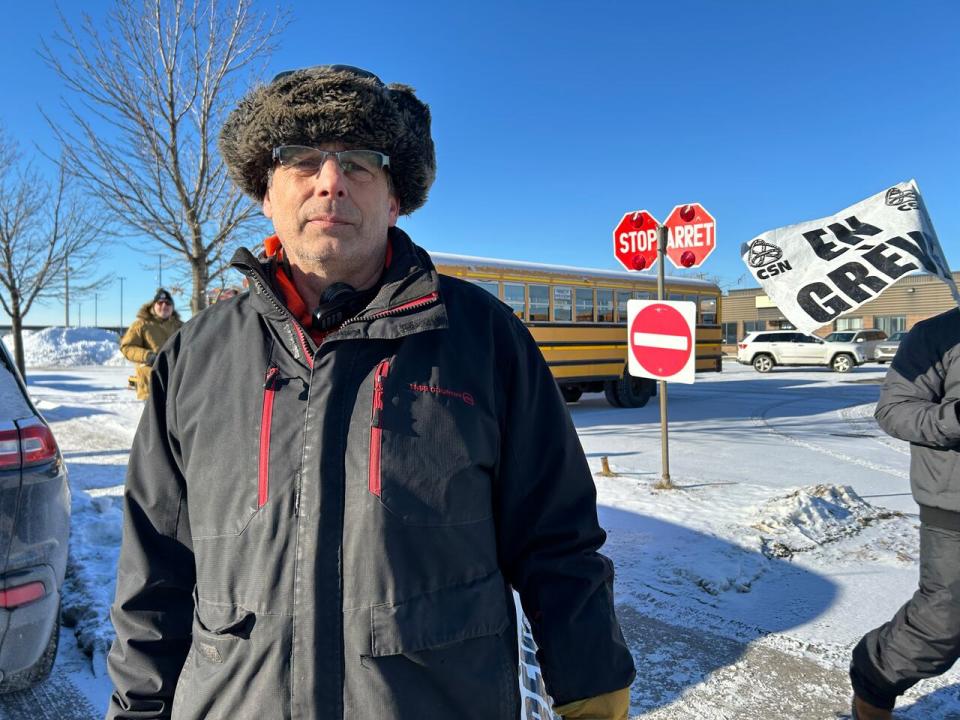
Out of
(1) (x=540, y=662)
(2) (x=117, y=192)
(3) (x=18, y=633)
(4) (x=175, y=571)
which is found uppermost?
(2) (x=117, y=192)

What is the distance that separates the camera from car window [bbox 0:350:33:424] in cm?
241

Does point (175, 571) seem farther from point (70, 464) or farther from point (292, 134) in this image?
point (70, 464)

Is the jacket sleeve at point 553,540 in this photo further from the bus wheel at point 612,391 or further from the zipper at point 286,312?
A: the bus wheel at point 612,391

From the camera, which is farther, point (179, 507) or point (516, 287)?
point (516, 287)

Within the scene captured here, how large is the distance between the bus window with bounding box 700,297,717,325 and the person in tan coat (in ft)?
37.4

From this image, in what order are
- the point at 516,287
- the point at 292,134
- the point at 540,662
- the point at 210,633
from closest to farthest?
the point at 210,633, the point at 540,662, the point at 292,134, the point at 516,287

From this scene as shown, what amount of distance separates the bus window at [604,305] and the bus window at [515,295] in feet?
6.64

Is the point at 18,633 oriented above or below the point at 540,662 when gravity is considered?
below

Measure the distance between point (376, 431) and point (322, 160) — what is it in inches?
26.8

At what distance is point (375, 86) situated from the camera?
5.21 feet

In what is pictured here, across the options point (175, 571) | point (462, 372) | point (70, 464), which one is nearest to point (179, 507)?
point (175, 571)

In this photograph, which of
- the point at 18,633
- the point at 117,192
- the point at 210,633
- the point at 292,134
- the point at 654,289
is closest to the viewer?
the point at 210,633

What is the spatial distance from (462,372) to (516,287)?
32.9 feet

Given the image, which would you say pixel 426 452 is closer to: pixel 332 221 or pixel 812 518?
pixel 332 221
